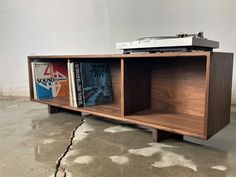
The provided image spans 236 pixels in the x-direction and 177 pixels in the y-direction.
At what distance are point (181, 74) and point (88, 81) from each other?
1.96 feet

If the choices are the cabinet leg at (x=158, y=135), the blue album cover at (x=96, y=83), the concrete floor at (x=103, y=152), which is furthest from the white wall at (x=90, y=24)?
the cabinet leg at (x=158, y=135)

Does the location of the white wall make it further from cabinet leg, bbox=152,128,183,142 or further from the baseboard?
cabinet leg, bbox=152,128,183,142

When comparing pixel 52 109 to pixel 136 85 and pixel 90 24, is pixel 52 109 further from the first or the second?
pixel 90 24

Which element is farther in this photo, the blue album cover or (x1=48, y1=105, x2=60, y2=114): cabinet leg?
(x1=48, y1=105, x2=60, y2=114): cabinet leg

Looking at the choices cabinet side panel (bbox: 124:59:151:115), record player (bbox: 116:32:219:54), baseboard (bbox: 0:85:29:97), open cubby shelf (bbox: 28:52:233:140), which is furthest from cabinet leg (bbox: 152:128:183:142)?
baseboard (bbox: 0:85:29:97)

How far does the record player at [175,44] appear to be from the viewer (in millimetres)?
1000

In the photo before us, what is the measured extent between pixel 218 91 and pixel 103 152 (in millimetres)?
590

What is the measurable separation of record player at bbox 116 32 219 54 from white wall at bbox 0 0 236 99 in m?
0.78

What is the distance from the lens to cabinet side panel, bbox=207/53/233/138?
94 centimetres

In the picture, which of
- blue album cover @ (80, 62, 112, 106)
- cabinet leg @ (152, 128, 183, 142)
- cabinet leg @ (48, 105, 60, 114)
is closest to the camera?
cabinet leg @ (152, 128, 183, 142)

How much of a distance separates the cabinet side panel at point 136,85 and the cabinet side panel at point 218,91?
1.52 feet

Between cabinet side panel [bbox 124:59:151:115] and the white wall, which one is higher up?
the white wall

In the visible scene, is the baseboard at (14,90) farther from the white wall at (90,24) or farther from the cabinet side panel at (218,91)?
the cabinet side panel at (218,91)

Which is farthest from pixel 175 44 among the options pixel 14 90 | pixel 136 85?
pixel 14 90
